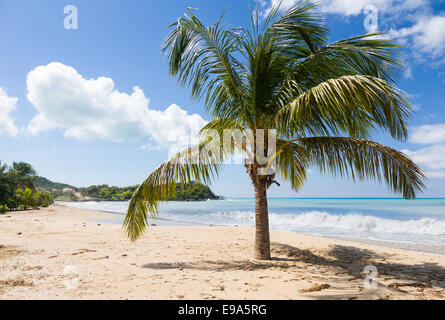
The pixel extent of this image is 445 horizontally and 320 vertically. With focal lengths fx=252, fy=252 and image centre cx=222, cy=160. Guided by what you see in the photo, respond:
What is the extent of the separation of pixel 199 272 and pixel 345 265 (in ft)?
10.9

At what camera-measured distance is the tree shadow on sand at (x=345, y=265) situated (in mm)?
4426

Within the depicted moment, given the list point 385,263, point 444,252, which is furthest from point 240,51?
point 444,252

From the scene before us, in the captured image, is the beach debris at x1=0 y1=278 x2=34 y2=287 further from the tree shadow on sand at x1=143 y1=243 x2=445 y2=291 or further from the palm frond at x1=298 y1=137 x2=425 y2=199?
the palm frond at x1=298 y1=137 x2=425 y2=199

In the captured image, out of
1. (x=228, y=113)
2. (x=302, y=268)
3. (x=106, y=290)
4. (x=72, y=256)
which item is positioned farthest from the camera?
(x=228, y=113)

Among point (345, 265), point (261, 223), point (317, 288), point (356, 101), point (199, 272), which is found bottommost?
point (345, 265)

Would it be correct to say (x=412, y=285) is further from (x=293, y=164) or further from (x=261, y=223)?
(x=293, y=164)

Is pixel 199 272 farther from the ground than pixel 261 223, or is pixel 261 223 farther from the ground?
pixel 261 223

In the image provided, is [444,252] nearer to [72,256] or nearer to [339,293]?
[339,293]

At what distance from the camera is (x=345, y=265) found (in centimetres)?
558

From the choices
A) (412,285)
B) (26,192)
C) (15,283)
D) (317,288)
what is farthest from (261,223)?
(26,192)

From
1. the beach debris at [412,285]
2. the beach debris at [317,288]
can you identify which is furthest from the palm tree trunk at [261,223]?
the beach debris at [412,285]

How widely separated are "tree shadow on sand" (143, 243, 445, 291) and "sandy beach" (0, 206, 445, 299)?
16 millimetres
